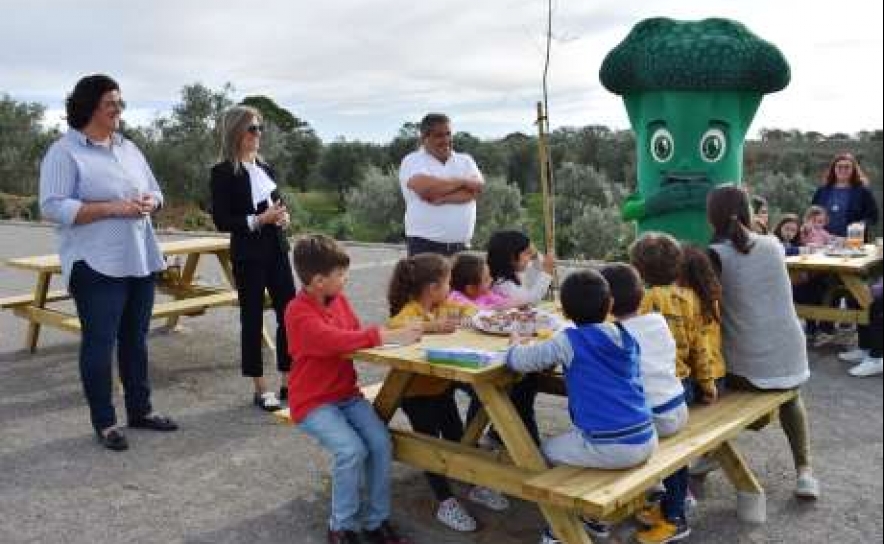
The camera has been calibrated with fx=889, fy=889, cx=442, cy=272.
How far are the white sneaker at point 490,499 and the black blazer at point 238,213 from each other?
181 centimetres

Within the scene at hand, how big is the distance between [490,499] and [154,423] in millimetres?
1890

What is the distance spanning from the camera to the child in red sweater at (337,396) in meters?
3.17

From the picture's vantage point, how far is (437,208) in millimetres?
5043

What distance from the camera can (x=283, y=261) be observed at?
15.8 feet

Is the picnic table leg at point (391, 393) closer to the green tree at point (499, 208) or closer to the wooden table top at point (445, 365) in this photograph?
the wooden table top at point (445, 365)

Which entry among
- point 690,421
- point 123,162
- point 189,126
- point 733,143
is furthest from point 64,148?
point 189,126

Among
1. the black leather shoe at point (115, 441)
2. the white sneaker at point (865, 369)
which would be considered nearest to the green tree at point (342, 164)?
the white sneaker at point (865, 369)

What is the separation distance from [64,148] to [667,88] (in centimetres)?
387

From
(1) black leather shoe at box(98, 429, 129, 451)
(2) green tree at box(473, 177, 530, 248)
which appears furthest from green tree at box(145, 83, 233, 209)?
(1) black leather shoe at box(98, 429, 129, 451)

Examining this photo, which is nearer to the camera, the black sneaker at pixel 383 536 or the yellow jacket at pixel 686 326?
the black sneaker at pixel 383 536

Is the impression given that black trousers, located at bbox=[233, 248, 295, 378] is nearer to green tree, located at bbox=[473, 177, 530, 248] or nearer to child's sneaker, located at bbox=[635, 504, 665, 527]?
child's sneaker, located at bbox=[635, 504, 665, 527]


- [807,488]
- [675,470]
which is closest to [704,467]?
[807,488]

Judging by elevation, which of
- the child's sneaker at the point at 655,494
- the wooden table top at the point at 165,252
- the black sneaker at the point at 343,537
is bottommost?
the black sneaker at the point at 343,537

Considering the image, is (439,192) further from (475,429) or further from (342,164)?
(342,164)
